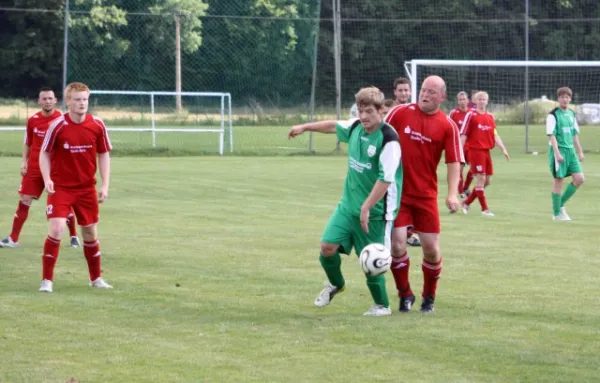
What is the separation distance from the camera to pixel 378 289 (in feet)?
27.5

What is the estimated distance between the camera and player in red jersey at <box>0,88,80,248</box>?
12469 mm

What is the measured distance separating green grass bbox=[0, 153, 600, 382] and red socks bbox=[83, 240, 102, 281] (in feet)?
0.76

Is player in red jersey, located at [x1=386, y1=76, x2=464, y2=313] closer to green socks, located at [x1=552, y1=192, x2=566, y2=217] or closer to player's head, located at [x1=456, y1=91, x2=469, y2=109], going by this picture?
green socks, located at [x1=552, y1=192, x2=566, y2=217]

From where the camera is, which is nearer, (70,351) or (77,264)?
(70,351)

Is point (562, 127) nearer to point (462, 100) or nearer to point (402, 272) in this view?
point (462, 100)

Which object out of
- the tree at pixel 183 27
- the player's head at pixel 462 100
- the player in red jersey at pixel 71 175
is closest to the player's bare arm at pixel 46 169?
the player in red jersey at pixel 71 175

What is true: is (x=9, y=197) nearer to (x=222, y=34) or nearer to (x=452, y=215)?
(x=452, y=215)

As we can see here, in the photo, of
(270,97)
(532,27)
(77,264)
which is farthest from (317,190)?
(532,27)

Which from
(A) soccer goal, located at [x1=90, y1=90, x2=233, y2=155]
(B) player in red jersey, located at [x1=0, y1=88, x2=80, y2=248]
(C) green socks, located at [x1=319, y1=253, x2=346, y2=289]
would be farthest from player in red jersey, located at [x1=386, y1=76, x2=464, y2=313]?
(A) soccer goal, located at [x1=90, y1=90, x2=233, y2=155]

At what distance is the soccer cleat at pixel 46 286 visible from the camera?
Result: 31.1ft

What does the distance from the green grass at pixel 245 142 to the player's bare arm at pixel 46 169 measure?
75.6 feet

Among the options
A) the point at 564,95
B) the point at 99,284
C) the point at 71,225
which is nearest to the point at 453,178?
the point at 99,284

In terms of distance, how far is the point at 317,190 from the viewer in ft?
69.2

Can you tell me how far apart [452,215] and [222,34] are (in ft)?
70.5
